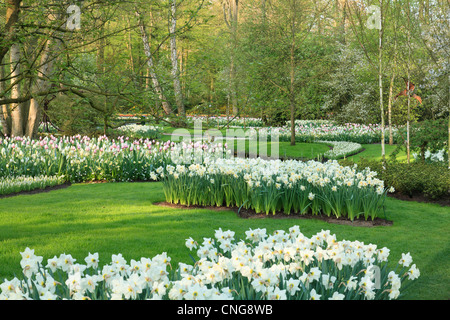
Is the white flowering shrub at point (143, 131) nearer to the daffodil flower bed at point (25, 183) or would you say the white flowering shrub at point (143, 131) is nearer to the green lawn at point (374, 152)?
the green lawn at point (374, 152)

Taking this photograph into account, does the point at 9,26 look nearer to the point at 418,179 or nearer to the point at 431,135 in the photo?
the point at 418,179

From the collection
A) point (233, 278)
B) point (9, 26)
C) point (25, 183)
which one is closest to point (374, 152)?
point (25, 183)

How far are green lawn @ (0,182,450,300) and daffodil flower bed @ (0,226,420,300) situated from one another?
1026 mm

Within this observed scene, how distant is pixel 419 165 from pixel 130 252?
7.12 m

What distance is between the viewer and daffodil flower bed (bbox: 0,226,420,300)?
2.56 m

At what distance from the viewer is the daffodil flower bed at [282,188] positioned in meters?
6.44

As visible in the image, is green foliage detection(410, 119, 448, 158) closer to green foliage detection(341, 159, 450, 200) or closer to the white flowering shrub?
green foliage detection(341, 159, 450, 200)

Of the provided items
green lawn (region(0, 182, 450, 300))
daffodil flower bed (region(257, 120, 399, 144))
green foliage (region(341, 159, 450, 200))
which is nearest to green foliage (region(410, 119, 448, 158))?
green foliage (region(341, 159, 450, 200))

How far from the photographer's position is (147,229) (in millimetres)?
5832

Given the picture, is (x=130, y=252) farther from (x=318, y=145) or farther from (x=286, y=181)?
(x=318, y=145)

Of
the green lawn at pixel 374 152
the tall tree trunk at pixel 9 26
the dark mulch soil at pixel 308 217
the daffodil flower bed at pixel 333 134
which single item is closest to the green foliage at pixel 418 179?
the dark mulch soil at pixel 308 217

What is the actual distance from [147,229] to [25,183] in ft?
14.8
